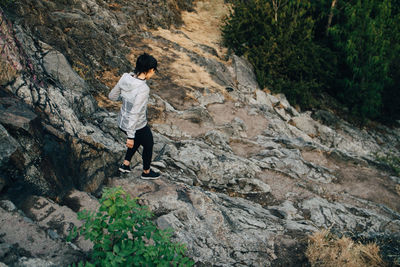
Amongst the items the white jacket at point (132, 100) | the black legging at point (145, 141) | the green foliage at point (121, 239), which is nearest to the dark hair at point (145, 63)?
the white jacket at point (132, 100)

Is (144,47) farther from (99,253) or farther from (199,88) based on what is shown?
(99,253)

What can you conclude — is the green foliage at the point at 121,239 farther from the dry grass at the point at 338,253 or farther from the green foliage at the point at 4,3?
the green foliage at the point at 4,3

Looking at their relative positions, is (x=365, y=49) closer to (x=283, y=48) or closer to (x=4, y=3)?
(x=283, y=48)

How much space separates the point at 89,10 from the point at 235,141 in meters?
8.59

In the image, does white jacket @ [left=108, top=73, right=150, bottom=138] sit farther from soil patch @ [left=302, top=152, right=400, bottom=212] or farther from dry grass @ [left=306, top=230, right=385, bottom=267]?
soil patch @ [left=302, top=152, right=400, bottom=212]

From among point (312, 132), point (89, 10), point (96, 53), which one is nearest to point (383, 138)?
point (312, 132)

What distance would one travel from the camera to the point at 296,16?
13.5 metres

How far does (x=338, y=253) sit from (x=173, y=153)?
3.76 metres

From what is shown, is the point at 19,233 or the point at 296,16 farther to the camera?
the point at 296,16

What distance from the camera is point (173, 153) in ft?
21.5

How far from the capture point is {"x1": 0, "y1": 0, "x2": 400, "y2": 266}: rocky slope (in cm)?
327

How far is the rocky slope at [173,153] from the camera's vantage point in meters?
3.27

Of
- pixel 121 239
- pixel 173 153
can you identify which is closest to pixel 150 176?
pixel 173 153

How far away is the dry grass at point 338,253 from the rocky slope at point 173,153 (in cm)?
21
